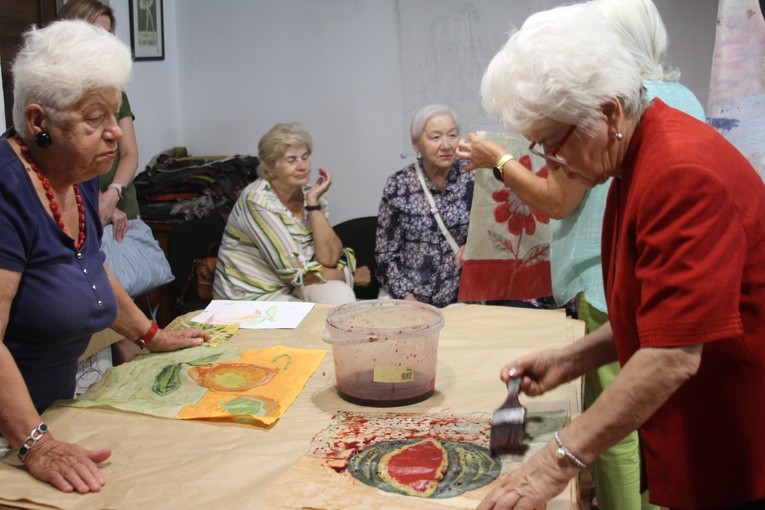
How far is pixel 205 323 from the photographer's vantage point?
2.42 meters

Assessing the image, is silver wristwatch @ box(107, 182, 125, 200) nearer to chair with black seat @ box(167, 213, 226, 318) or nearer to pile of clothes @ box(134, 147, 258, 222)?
chair with black seat @ box(167, 213, 226, 318)

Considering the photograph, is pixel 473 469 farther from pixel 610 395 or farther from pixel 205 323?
pixel 205 323

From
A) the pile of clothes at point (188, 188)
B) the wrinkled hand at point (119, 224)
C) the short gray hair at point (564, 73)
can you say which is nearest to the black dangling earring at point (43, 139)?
the short gray hair at point (564, 73)

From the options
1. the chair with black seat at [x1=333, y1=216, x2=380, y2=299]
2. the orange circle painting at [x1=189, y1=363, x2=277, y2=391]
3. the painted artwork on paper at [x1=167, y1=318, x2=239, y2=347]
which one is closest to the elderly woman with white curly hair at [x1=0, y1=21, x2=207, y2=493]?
the orange circle painting at [x1=189, y1=363, x2=277, y2=391]

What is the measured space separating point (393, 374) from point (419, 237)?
2054 millimetres

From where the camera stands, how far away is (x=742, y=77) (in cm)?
269

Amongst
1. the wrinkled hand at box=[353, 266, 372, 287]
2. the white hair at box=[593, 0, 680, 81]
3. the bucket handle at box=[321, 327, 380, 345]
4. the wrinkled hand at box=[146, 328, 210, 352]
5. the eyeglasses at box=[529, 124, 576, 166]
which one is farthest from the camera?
the wrinkled hand at box=[353, 266, 372, 287]

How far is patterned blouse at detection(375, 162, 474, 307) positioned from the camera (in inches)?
151

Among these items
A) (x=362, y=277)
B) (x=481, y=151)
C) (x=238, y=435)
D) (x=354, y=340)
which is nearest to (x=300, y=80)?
(x=362, y=277)

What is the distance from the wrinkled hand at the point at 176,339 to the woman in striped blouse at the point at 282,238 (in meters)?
1.59

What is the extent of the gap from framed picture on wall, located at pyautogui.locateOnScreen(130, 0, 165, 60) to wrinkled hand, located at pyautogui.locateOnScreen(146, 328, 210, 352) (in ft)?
9.64

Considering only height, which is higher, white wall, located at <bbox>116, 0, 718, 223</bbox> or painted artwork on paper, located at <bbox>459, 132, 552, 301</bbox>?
white wall, located at <bbox>116, 0, 718, 223</bbox>

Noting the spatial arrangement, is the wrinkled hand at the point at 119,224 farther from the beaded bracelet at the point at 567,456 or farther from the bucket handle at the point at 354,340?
the beaded bracelet at the point at 567,456

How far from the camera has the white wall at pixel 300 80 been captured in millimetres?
4832
